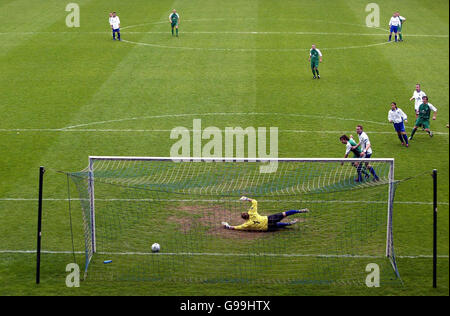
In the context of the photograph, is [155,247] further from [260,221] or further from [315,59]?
[315,59]

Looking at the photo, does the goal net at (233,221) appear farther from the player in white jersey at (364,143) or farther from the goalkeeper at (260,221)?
the player in white jersey at (364,143)

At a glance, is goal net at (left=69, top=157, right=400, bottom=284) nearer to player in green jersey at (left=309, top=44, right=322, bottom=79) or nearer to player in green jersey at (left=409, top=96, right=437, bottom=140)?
player in green jersey at (left=409, top=96, right=437, bottom=140)

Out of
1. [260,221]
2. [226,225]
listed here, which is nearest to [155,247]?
[226,225]

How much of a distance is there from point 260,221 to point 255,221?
0.12m

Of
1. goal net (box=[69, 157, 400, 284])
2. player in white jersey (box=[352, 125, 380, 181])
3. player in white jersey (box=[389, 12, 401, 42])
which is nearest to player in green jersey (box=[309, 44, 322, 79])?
player in white jersey (box=[389, 12, 401, 42])

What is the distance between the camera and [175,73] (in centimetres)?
3366

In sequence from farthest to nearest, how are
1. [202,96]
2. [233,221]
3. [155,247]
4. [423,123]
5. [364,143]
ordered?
[202,96]
[423,123]
[364,143]
[233,221]
[155,247]

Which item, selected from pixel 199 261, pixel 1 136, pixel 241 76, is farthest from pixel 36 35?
pixel 199 261

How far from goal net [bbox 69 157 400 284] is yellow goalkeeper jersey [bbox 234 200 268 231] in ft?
0.51

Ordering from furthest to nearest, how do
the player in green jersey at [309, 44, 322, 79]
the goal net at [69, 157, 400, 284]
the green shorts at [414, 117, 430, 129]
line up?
the player in green jersey at [309, 44, 322, 79], the green shorts at [414, 117, 430, 129], the goal net at [69, 157, 400, 284]

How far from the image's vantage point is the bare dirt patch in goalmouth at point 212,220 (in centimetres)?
1777

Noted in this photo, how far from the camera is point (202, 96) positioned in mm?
30125

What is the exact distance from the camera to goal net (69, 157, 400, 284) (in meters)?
16.2

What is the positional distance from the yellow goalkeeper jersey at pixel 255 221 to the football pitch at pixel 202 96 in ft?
8.28
